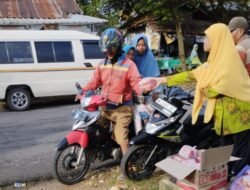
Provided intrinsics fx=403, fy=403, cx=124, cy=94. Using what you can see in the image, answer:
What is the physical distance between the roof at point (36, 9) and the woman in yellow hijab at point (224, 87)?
13.6 metres

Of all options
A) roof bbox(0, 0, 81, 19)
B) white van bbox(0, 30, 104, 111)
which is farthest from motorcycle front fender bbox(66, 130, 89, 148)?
roof bbox(0, 0, 81, 19)

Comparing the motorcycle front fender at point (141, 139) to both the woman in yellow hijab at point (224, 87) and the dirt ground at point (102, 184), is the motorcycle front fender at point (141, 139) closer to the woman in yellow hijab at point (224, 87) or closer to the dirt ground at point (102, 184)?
the dirt ground at point (102, 184)

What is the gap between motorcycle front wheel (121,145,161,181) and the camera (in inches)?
177

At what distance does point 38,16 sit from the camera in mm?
16609

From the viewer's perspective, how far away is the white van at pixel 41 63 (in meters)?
9.88

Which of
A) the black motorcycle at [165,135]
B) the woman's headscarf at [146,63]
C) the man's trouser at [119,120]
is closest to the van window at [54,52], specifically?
the woman's headscarf at [146,63]

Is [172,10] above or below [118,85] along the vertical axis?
above

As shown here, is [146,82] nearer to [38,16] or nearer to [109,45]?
[109,45]

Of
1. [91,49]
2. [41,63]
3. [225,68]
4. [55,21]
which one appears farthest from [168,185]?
[55,21]

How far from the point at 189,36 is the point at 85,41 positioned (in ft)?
34.1

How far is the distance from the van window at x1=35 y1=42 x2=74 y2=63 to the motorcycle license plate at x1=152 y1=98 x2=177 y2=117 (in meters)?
6.17

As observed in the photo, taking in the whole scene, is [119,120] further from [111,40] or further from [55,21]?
[55,21]

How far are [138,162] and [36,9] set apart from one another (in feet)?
45.2

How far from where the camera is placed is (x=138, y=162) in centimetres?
462
